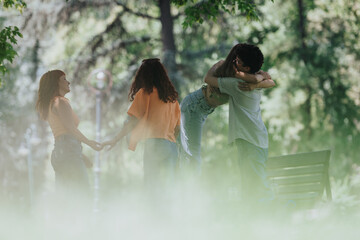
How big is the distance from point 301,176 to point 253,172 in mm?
1728

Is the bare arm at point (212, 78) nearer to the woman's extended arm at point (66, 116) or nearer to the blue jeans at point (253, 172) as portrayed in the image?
→ the blue jeans at point (253, 172)

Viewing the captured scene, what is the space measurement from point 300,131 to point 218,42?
3183 millimetres

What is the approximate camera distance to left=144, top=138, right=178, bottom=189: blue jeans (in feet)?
16.6

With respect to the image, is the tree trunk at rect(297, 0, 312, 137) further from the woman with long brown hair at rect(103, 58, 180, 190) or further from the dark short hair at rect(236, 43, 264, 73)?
the woman with long brown hair at rect(103, 58, 180, 190)

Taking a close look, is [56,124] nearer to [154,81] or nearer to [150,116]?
[150,116]

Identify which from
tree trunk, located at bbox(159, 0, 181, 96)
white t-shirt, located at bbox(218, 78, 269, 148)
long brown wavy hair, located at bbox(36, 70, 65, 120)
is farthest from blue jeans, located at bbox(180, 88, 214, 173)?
tree trunk, located at bbox(159, 0, 181, 96)

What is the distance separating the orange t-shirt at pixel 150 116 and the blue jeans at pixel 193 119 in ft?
1.72

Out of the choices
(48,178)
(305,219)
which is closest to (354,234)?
(305,219)

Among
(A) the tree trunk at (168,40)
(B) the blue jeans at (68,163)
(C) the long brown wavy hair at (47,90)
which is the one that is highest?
(A) the tree trunk at (168,40)

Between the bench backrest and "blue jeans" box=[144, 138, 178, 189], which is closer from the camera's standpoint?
"blue jeans" box=[144, 138, 178, 189]

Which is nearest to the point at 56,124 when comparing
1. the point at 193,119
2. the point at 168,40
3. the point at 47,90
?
the point at 47,90

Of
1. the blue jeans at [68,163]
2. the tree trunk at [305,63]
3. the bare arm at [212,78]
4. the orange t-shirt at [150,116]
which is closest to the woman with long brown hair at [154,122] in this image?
the orange t-shirt at [150,116]

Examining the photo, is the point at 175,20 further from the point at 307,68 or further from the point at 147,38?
the point at 307,68

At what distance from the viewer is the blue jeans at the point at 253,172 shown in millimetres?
5199
